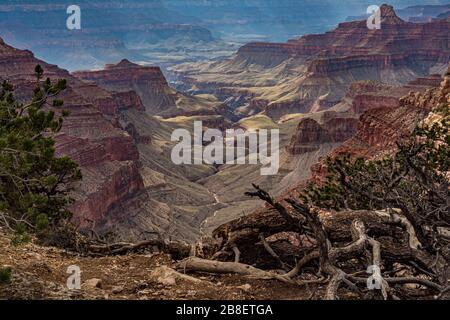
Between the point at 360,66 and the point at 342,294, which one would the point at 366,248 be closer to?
the point at 342,294

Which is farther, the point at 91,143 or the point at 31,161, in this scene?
the point at 91,143

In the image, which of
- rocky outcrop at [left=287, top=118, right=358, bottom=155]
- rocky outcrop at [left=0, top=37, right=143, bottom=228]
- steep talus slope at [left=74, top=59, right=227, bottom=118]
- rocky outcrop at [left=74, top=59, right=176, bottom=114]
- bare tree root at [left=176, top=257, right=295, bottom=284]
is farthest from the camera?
rocky outcrop at [left=74, top=59, right=176, bottom=114]

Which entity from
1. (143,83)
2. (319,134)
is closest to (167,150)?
(319,134)

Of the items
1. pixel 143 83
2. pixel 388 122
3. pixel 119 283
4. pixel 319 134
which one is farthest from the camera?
pixel 143 83

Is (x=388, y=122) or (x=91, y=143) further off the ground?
(x=91, y=143)

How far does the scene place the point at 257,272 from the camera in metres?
10.5

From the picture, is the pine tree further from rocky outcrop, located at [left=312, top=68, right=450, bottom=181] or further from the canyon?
rocky outcrop, located at [left=312, top=68, right=450, bottom=181]

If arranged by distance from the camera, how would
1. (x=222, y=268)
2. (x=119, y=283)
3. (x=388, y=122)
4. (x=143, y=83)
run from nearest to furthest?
(x=119, y=283) → (x=222, y=268) → (x=388, y=122) → (x=143, y=83)

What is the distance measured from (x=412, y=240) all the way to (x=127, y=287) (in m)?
5.77

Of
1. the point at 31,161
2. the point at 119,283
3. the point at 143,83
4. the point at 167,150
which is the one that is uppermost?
the point at 143,83

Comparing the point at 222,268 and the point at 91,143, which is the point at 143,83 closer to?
the point at 91,143

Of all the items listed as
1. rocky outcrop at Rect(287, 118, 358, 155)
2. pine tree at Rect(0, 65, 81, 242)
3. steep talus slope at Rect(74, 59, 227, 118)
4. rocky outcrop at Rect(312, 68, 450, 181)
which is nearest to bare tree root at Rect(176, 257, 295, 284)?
pine tree at Rect(0, 65, 81, 242)

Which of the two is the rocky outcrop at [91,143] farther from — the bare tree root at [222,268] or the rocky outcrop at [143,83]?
the rocky outcrop at [143,83]
